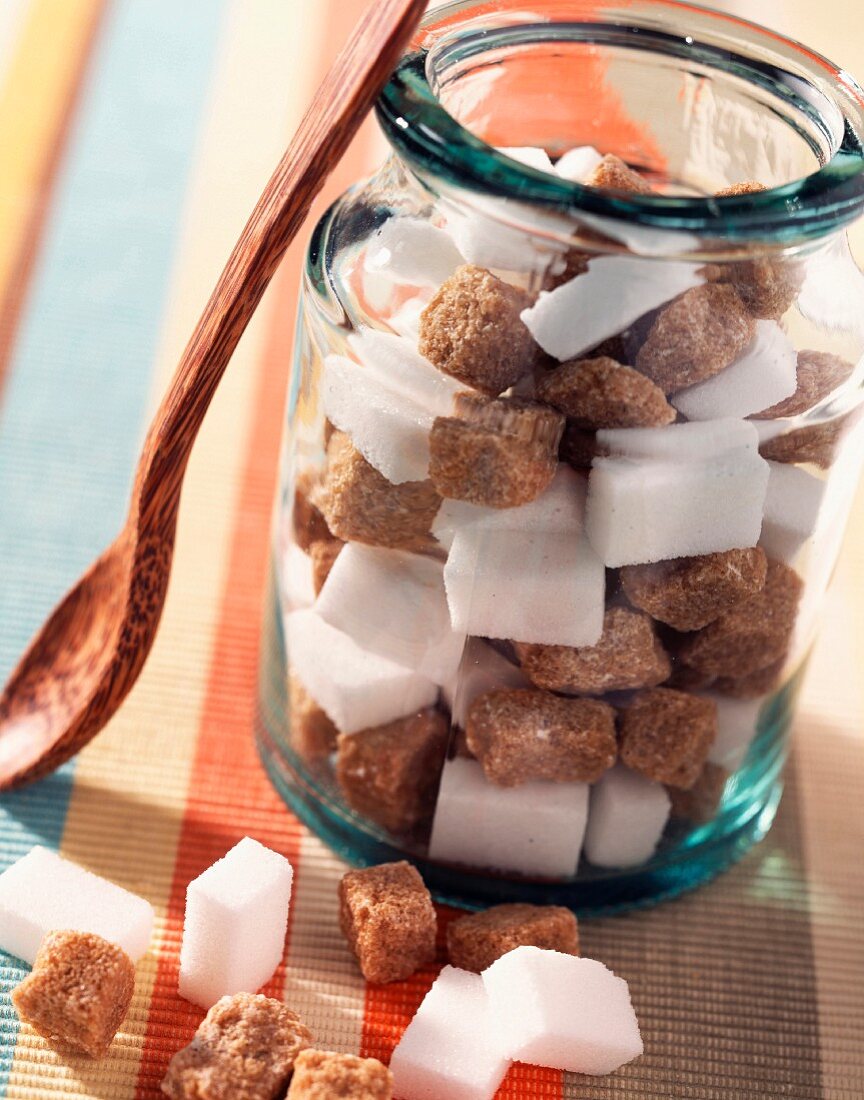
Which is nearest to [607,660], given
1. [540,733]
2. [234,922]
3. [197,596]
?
[540,733]

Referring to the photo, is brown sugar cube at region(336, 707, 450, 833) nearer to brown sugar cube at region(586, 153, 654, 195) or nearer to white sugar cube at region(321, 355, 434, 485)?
white sugar cube at region(321, 355, 434, 485)

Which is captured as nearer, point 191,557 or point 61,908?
point 61,908

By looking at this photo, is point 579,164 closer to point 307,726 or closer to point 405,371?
point 405,371

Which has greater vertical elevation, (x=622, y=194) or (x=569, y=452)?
(x=622, y=194)

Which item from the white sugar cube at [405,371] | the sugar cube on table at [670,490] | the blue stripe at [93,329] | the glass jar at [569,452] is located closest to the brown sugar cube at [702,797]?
the glass jar at [569,452]

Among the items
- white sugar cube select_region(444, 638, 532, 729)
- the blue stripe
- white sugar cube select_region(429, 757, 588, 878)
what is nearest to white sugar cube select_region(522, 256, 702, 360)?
white sugar cube select_region(444, 638, 532, 729)

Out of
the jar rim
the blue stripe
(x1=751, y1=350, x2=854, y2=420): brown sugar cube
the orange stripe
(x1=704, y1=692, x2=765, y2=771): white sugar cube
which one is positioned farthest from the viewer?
the orange stripe

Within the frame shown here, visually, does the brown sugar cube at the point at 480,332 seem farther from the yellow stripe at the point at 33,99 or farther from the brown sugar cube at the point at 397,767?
the yellow stripe at the point at 33,99
